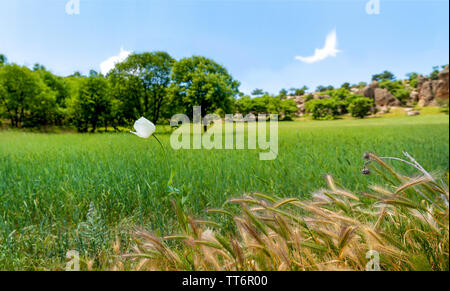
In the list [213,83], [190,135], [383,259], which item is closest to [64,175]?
[190,135]

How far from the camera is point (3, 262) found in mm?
637

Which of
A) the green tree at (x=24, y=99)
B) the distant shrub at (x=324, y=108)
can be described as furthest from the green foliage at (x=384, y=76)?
the green tree at (x=24, y=99)

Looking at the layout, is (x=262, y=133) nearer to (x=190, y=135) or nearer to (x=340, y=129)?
(x=190, y=135)

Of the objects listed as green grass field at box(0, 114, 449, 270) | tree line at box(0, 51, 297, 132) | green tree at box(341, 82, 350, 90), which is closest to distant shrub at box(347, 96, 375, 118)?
green tree at box(341, 82, 350, 90)

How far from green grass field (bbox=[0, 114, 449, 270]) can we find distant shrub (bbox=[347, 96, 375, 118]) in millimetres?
270

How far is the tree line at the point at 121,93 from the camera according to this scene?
907mm

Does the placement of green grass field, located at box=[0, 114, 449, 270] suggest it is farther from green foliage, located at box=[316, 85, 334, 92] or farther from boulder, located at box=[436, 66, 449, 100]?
boulder, located at box=[436, 66, 449, 100]

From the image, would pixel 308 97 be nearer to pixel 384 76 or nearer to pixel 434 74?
pixel 384 76

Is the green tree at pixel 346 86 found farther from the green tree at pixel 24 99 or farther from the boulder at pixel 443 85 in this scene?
the green tree at pixel 24 99

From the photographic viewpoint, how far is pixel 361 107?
1.31 metres

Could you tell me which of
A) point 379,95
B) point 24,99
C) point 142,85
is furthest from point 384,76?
point 24,99

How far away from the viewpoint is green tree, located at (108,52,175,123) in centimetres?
89

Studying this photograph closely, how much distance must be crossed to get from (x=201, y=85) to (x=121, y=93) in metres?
0.39
